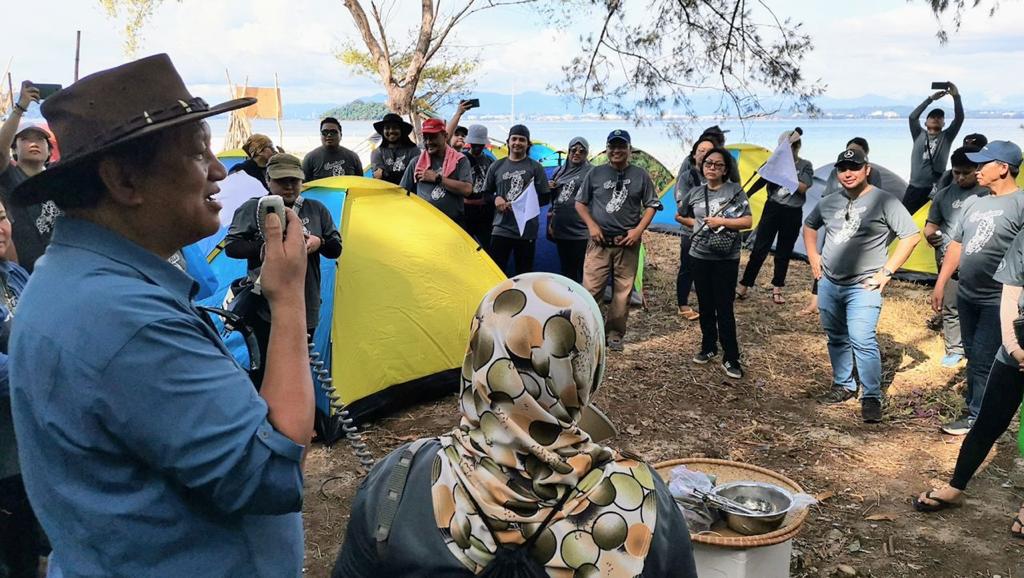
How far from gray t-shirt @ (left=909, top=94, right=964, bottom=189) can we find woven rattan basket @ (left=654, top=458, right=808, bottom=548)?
6.05m

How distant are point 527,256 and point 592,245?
0.83 meters

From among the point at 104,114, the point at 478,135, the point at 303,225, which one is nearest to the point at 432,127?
the point at 478,135

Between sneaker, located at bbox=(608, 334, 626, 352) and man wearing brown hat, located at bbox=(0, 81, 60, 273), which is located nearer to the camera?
man wearing brown hat, located at bbox=(0, 81, 60, 273)

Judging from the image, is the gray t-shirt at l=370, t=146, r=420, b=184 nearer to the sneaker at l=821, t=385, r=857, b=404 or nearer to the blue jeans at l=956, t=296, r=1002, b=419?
the sneaker at l=821, t=385, r=857, b=404

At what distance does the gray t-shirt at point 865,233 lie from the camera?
4.54m

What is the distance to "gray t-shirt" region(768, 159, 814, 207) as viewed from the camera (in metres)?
7.39

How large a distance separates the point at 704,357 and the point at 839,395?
1094 millimetres

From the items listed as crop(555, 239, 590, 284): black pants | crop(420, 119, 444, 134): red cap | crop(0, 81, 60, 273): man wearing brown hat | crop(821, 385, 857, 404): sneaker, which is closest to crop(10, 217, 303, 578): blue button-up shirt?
crop(0, 81, 60, 273): man wearing brown hat

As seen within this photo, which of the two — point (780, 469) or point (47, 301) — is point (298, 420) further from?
point (780, 469)

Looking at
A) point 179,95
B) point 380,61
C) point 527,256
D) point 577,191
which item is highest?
point 380,61

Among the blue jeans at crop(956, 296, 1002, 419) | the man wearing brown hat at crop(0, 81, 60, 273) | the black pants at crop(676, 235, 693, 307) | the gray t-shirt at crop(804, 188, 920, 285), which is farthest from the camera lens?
the black pants at crop(676, 235, 693, 307)

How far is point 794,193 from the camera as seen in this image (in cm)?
733

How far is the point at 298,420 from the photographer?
3.73ft

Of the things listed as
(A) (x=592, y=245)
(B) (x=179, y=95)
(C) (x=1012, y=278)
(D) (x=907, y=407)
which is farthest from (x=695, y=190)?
(B) (x=179, y=95)
